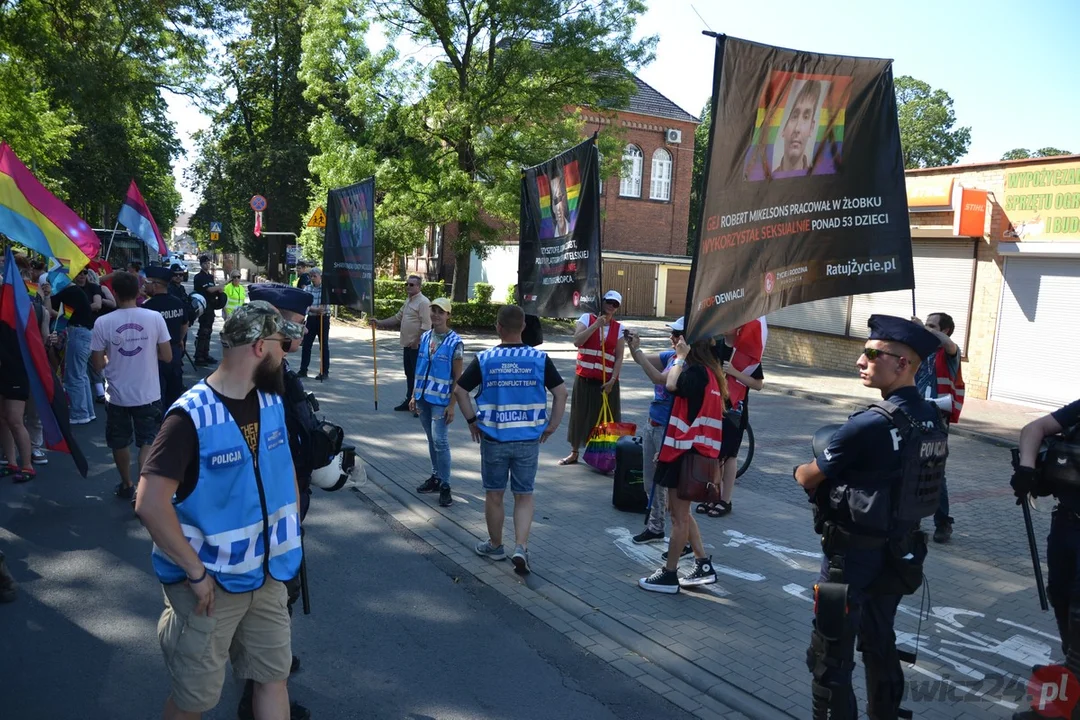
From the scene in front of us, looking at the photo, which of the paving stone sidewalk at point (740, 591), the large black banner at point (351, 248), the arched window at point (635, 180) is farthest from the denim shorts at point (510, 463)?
the arched window at point (635, 180)

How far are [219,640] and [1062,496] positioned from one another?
373 centimetres

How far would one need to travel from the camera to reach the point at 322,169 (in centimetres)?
2342

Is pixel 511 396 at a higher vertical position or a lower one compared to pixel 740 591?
higher

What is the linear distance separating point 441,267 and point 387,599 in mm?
32564

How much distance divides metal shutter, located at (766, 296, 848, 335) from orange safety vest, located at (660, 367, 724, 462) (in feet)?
45.8

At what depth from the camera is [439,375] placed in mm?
7539

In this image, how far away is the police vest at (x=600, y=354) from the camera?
870cm

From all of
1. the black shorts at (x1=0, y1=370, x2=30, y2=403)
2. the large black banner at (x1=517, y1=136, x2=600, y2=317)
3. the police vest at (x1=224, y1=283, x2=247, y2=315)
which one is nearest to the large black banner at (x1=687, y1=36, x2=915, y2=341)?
the large black banner at (x1=517, y1=136, x2=600, y2=317)

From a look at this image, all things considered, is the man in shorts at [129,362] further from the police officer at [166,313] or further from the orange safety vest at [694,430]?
the orange safety vest at [694,430]

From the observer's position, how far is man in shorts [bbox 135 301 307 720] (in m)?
2.84

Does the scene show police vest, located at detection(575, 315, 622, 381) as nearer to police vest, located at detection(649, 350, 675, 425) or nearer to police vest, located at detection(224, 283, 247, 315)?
police vest, located at detection(649, 350, 675, 425)

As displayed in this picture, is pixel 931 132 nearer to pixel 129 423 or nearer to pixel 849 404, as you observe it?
pixel 849 404

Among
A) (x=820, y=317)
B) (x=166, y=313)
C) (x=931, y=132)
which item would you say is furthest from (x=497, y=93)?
(x=931, y=132)

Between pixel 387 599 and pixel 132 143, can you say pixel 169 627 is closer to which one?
pixel 387 599
